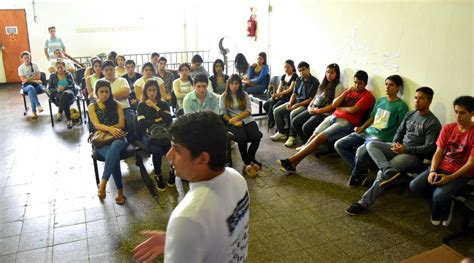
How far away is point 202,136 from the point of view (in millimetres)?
1166

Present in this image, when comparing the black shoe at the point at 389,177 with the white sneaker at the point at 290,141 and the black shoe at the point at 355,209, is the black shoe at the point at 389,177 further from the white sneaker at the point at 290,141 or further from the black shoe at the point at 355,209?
the white sneaker at the point at 290,141

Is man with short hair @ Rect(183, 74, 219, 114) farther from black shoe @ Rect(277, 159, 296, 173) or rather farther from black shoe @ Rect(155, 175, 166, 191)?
black shoe @ Rect(277, 159, 296, 173)

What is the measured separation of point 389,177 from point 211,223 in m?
2.70

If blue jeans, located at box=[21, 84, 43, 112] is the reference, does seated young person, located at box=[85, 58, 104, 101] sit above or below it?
above

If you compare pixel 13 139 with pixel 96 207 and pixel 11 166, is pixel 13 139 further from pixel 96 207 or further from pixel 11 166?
pixel 96 207

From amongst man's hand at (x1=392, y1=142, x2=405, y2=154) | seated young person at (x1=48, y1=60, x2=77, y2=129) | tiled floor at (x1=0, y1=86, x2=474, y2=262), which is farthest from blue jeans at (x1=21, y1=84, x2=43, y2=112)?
man's hand at (x1=392, y1=142, x2=405, y2=154)

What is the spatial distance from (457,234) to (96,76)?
16.2ft

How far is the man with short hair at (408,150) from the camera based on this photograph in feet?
11.3

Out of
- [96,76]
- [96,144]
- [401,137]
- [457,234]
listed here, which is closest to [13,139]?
[96,76]

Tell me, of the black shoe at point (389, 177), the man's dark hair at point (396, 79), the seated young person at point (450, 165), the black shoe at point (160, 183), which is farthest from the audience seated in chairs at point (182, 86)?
the seated young person at point (450, 165)

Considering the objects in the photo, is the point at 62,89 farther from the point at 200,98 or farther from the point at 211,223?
the point at 211,223

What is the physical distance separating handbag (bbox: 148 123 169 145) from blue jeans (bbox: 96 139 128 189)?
0.30 metres

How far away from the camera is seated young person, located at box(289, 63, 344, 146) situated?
4.88 metres

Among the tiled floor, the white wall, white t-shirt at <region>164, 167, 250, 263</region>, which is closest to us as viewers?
white t-shirt at <region>164, 167, 250, 263</region>
